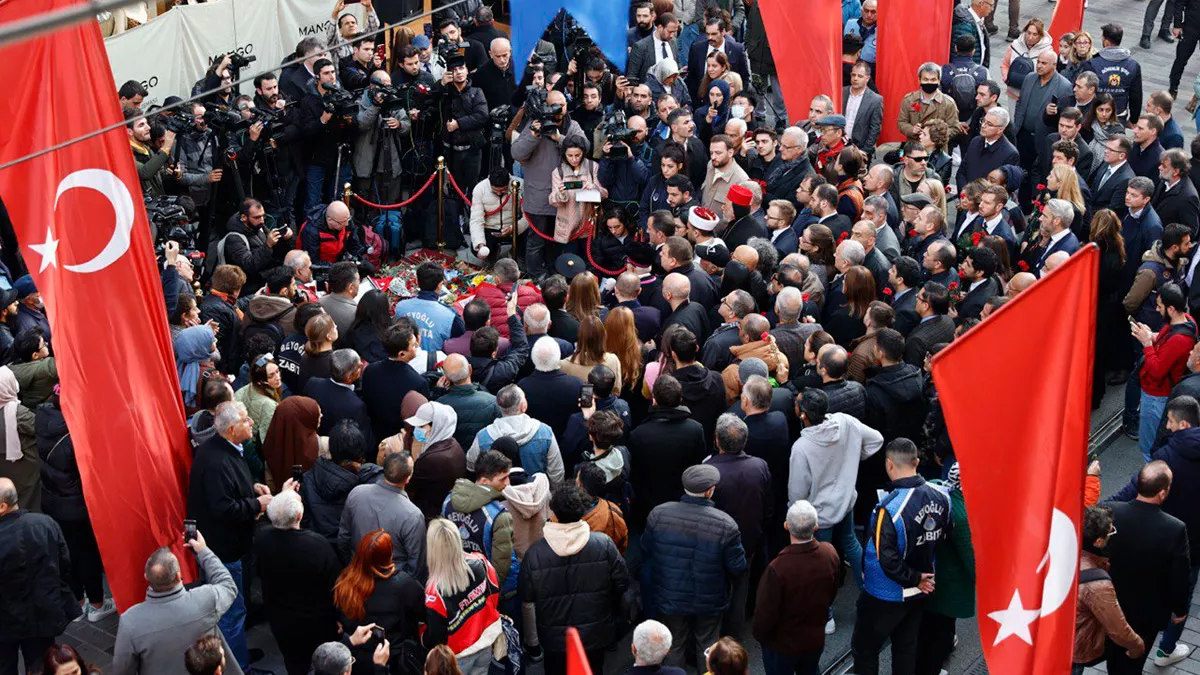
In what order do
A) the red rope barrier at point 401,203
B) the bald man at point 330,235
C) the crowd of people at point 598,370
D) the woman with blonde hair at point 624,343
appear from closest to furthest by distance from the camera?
the crowd of people at point 598,370
the woman with blonde hair at point 624,343
the bald man at point 330,235
the red rope barrier at point 401,203

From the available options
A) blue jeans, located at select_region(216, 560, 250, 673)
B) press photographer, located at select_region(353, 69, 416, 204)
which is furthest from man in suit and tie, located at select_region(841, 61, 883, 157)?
blue jeans, located at select_region(216, 560, 250, 673)

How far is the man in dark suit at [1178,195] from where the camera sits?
11.6 meters

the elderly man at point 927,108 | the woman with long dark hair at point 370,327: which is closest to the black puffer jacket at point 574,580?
the woman with long dark hair at point 370,327

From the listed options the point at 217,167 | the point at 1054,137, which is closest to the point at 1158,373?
the point at 1054,137

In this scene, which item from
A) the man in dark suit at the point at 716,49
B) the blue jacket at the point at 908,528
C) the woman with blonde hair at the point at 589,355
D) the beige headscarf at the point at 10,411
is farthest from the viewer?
the man in dark suit at the point at 716,49

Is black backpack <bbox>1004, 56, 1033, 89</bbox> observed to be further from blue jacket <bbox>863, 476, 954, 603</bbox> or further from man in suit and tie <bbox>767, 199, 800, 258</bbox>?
blue jacket <bbox>863, 476, 954, 603</bbox>

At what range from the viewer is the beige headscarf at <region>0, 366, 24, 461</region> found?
27.1ft

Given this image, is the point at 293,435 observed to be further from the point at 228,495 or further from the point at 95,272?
the point at 95,272

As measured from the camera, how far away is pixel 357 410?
877cm

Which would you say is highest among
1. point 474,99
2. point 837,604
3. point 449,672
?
point 474,99

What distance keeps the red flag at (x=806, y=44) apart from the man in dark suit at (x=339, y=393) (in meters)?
5.87

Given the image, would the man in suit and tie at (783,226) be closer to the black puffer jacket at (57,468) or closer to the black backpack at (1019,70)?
the black backpack at (1019,70)

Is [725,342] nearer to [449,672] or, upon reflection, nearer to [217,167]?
[449,672]

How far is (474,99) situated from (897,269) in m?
4.84
